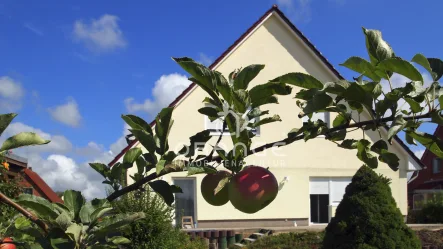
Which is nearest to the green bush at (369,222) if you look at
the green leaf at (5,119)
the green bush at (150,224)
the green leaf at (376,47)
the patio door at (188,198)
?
the green bush at (150,224)

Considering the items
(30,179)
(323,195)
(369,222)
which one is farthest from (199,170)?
(323,195)

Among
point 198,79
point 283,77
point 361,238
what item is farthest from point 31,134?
point 361,238

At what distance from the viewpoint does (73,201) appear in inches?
42.2

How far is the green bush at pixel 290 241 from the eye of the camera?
9891mm

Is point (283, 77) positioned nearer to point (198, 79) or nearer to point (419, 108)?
point (198, 79)

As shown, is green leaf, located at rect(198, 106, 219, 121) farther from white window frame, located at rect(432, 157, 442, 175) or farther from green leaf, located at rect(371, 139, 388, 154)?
white window frame, located at rect(432, 157, 442, 175)

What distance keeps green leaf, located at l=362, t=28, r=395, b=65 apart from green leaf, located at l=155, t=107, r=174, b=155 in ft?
1.55

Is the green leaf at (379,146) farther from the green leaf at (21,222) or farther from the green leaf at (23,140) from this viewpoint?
Answer: the green leaf at (21,222)

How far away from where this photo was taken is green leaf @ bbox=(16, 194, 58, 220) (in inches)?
38.4

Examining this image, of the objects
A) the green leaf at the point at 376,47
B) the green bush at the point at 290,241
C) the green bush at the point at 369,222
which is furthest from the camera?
the green bush at the point at 290,241

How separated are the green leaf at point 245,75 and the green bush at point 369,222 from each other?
6.59 metres

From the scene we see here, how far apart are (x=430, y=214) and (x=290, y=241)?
27.3 ft

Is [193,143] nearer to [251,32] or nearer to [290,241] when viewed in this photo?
[290,241]

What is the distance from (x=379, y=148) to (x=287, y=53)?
11948 millimetres
